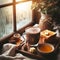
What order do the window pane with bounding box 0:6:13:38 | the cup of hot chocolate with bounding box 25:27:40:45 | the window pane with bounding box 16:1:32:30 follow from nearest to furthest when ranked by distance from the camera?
the cup of hot chocolate with bounding box 25:27:40:45
the window pane with bounding box 0:6:13:38
the window pane with bounding box 16:1:32:30

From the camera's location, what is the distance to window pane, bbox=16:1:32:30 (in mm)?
2154

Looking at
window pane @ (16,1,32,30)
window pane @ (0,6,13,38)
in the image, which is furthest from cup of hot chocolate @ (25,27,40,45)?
window pane @ (16,1,32,30)

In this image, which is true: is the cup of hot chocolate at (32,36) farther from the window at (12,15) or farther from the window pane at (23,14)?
the window pane at (23,14)

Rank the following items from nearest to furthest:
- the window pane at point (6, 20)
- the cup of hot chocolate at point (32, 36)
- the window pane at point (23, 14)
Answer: the cup of hot chocolate at point (32, 36) → the window pane at point (6, 20) → the window pane at point (23, 14)

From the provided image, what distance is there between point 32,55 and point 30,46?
179 mm

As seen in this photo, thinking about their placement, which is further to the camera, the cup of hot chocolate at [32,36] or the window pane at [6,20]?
the window pane at [6,20]

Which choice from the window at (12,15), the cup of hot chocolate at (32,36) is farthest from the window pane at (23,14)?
the cup of hot chocolate at (32,36)

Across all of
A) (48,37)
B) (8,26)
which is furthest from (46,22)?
(8,26)

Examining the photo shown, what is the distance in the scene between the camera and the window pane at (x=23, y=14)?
2154mm

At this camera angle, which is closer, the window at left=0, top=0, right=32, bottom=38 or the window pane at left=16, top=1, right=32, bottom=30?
the window at left=0, top=0, right=32, bottom=38

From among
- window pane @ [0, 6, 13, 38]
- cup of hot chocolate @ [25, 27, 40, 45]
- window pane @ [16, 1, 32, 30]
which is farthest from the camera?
window pane @ [16, 1, 32, 30]

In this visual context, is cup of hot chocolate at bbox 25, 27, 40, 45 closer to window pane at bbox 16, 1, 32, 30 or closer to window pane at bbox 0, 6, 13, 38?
window pane at bbox 0, 6, 13, 38

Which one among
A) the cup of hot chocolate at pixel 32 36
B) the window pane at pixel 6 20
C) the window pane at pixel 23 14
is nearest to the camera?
the cup of hot chocolate at pixel 32 36

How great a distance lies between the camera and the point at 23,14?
228 cm
